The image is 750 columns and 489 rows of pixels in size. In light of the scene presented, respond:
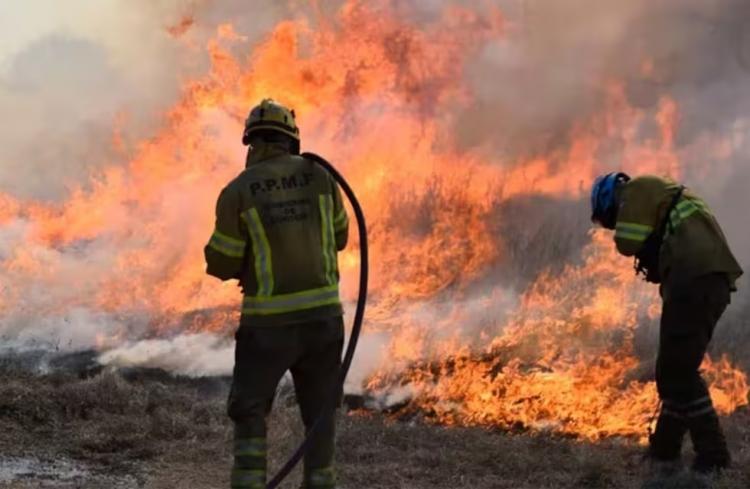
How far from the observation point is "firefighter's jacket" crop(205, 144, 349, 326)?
3715 millimetres

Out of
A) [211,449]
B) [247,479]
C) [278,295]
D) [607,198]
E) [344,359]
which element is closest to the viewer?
[247,479]

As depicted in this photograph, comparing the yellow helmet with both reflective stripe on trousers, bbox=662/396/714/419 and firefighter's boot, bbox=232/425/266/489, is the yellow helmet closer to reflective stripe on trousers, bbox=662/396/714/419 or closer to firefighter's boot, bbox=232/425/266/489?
firefighter's boot, bbox=232/425/266/489

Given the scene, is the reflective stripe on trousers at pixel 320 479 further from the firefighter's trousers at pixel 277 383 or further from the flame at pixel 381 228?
the flame at pixel 381 228

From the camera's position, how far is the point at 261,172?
3.82m

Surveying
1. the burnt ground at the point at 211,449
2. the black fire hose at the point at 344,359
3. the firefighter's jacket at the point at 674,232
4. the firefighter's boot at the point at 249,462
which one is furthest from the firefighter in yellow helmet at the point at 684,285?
the firefighter's boot at the point at 249,462

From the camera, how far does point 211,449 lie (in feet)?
18.5

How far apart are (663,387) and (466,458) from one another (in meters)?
1.46

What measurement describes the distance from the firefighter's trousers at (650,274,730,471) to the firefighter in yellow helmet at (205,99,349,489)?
2.26 m

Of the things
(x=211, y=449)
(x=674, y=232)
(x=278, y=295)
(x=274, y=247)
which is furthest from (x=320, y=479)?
(x=674, y=232)

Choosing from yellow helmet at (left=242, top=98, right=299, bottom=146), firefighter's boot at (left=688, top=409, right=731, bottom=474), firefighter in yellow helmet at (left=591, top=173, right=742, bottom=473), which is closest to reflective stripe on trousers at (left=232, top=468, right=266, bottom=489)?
yellow helmet at (left=242, top=98, right=299, bottom=146)

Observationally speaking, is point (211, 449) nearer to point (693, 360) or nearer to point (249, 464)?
point (249, 464)

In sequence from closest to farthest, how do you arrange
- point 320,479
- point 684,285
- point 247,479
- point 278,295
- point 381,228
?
point 247,479, point 278,295, point 320,479, point 684,285, point 381,228

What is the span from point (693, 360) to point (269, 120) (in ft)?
9.89

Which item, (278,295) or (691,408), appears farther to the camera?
(691,408)
